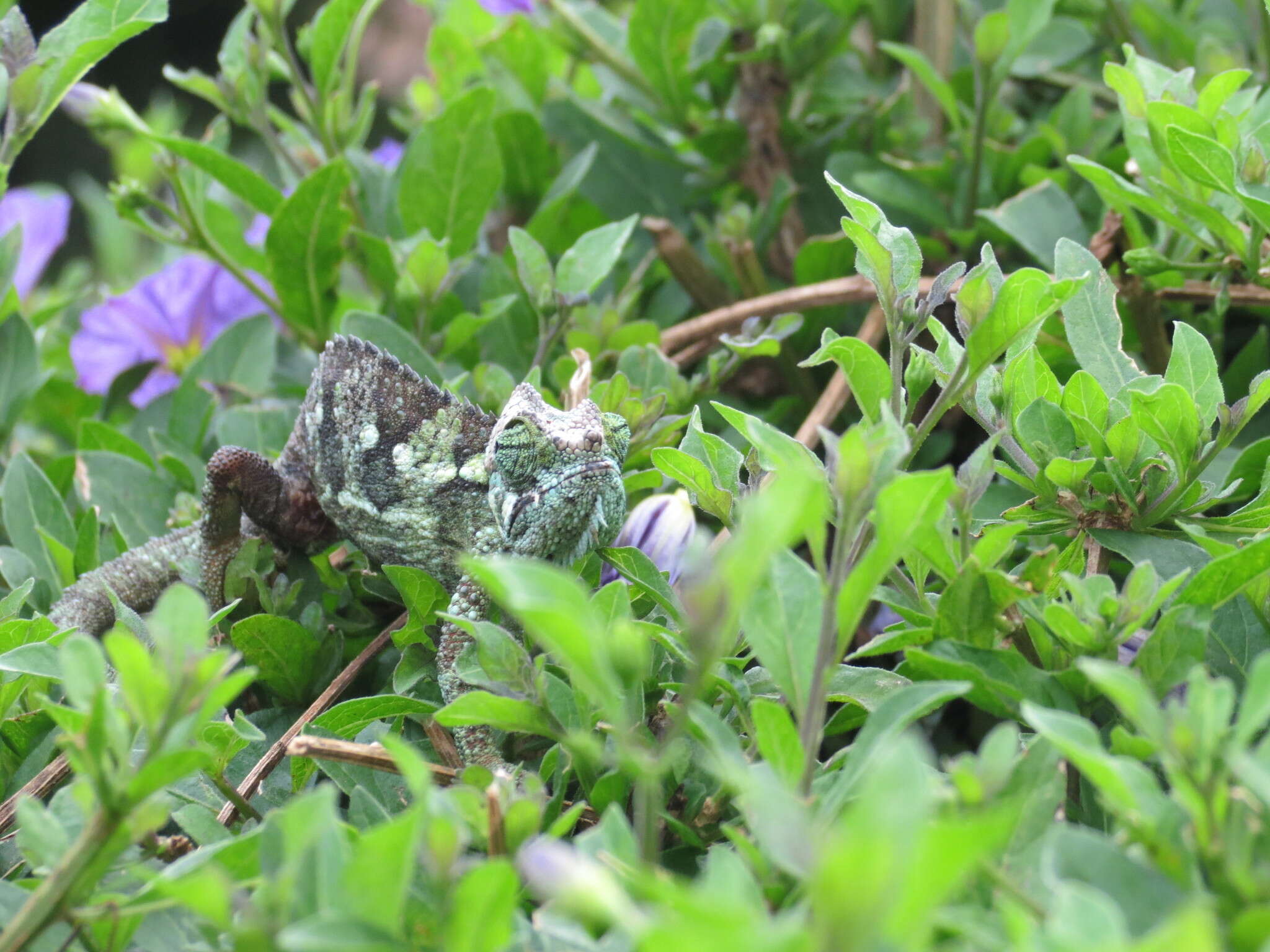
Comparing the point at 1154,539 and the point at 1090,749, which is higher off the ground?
the point at 1090,749

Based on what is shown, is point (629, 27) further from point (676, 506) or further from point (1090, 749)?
point (1090, 749)

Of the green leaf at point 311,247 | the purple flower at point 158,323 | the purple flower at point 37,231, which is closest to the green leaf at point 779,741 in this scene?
the green leaf at point 311,247

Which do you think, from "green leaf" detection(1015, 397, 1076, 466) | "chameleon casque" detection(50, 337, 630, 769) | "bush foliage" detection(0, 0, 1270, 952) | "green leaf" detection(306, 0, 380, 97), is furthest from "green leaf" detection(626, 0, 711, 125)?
"green leaf" detection(1015, 397, 1076, 466)

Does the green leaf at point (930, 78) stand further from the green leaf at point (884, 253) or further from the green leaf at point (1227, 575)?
the green leaf at point (1227, 575)

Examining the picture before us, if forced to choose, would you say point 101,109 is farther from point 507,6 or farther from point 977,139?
point 977,139

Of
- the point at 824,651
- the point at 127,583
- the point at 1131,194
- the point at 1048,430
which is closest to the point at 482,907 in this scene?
the point at 824,651

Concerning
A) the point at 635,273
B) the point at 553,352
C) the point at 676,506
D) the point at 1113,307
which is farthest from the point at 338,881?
the point at 635,273
